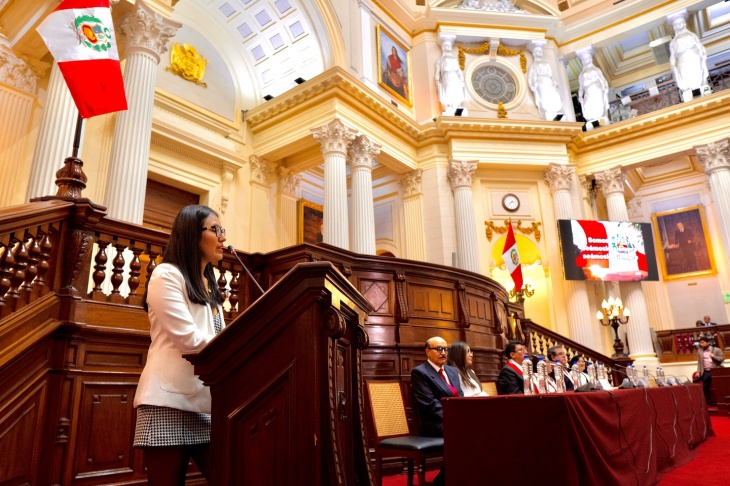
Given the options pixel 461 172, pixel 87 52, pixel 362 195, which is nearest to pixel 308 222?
pixel 362 195

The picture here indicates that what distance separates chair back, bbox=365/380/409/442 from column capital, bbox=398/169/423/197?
9894 millimetres

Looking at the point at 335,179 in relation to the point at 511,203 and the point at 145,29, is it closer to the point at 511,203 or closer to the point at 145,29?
the point at 145,29

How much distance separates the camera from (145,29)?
7.47 metres

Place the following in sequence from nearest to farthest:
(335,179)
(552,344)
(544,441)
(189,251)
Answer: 1. (189,251)
2. (544,441)
3. (552,344)
4. (335,179)

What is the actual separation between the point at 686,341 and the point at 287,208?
11039mm

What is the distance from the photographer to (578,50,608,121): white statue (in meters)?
14.8

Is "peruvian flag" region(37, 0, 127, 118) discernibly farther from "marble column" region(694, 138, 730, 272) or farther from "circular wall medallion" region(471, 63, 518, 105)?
"marble column" region(694, 138, 730, 272)

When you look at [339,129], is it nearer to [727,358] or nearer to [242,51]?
[242,51]

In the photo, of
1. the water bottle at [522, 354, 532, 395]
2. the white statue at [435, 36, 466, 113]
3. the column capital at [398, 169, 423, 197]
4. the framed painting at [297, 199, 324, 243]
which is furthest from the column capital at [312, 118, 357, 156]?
the water bottle at [522, 354, 532, 395]

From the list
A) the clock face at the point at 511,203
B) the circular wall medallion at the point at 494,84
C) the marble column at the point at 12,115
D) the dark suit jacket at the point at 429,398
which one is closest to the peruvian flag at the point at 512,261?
the clock face at the point at 511,203

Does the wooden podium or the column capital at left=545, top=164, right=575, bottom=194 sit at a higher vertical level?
the column capital at left=545, top=164, right=575, bottom=194

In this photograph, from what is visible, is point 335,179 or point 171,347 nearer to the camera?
point 171,347

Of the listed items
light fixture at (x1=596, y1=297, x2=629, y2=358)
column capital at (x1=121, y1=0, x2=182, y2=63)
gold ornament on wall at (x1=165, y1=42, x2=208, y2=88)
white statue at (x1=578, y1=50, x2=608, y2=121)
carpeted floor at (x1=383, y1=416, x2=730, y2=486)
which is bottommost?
carpeted floor at (x1=383, y1=416, x2=730, y2=486)

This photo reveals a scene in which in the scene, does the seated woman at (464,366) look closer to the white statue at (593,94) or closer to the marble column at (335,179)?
the marble column at (335,179)
